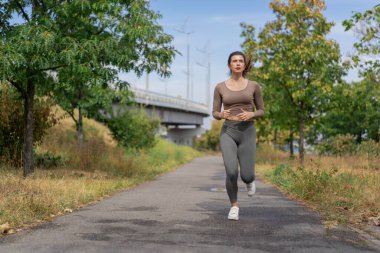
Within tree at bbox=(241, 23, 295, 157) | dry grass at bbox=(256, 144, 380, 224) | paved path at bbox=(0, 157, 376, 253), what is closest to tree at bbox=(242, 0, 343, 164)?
tree at bbox=(241, 23, 295, 157)

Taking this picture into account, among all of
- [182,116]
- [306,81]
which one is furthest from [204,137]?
[306,81]

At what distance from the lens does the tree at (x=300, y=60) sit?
21.1 meters

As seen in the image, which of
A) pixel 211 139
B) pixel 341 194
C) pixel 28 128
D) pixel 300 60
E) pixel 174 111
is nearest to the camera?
pixel 341 194

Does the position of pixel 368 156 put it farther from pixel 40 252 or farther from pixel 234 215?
pixel 40 252

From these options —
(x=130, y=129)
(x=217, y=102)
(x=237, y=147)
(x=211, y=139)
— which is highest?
(x=211, y=139)

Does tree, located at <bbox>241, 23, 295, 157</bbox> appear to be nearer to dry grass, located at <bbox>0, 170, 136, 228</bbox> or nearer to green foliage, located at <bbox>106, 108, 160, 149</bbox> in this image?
green foliage, located at <bbox>106, 108, 160, 149</bbox>

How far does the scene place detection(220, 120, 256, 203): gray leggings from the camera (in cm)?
679

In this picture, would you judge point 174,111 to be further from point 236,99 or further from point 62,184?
point 236,99

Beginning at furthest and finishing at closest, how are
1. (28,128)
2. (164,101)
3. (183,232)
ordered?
(164,101), (28,128), (183,232)

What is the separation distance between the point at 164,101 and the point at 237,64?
1822 inches

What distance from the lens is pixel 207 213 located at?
Answer: 7.58 metres

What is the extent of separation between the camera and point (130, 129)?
90.9ft

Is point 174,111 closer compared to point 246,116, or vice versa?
point 246,116

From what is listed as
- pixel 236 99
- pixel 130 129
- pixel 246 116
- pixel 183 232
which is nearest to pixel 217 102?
pixel 236 99
